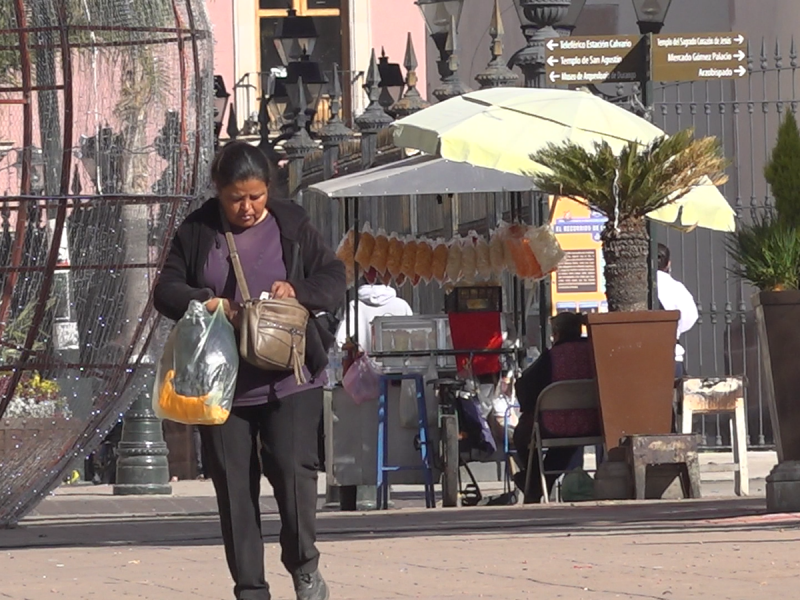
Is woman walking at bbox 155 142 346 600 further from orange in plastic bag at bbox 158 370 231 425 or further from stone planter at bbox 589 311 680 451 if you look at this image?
stone planter at bbox 589 311 680 451

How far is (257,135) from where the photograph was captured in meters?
28.6

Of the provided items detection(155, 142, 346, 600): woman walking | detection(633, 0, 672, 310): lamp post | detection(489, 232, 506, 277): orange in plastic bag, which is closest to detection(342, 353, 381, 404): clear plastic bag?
detection(489, 232, 506, 277): orange in plastic bag

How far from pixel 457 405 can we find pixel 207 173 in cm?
246

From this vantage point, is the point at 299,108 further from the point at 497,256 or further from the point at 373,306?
the point at 497,256

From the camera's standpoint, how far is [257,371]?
6.43 metres

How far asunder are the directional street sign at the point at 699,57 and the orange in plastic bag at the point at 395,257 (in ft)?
6.68

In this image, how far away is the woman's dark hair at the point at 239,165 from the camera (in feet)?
21.0

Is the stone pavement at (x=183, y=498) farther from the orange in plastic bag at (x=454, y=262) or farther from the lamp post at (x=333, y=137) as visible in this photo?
the lamp post at (x=333, y=137)

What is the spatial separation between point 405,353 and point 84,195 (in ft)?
10.4

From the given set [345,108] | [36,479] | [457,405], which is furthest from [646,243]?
[345,108]

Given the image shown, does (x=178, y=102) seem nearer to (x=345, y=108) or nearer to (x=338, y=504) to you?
(x=338, y=504)

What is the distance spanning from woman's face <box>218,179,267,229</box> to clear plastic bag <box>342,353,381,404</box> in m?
5.52

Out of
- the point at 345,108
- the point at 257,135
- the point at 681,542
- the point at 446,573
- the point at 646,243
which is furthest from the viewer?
the point at 345,108

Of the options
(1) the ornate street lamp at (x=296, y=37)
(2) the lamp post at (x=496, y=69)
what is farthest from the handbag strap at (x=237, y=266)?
(1) the ornate street lamp at (x=296, y=37)
